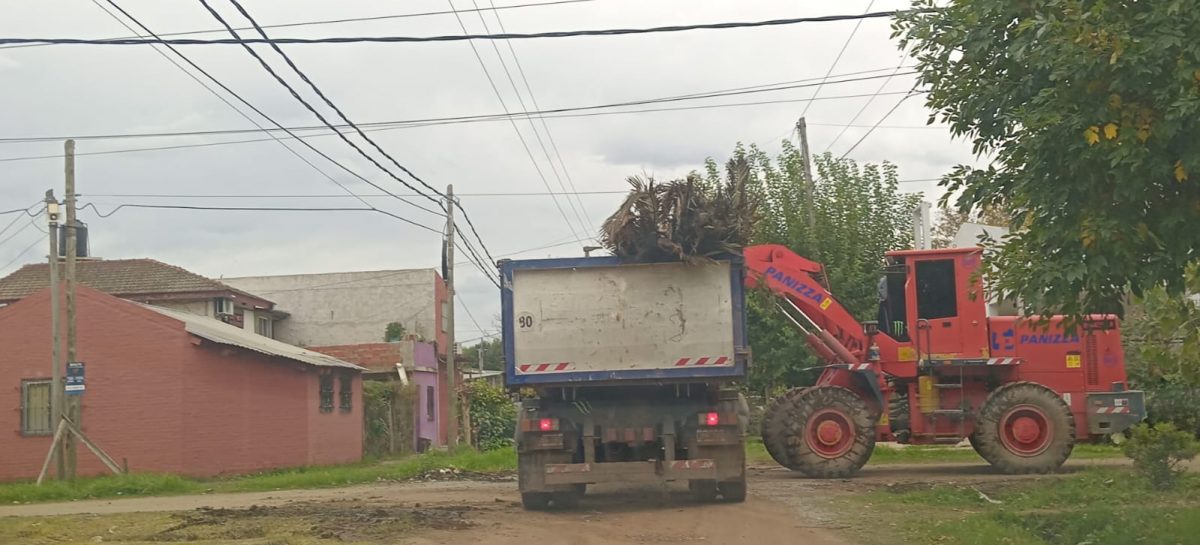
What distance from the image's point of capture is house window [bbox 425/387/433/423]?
4281 cm

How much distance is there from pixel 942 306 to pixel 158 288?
2862 cm

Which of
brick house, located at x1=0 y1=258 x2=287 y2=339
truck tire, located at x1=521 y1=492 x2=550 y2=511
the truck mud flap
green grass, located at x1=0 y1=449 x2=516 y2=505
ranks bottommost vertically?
green grass, located at x1=0 y1=449 x2=516 y2=505

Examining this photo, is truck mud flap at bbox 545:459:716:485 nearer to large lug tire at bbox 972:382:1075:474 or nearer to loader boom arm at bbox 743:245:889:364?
loader boom arm at bbox 743:245:889:364

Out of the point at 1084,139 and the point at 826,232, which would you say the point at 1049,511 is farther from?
the point at 826,232

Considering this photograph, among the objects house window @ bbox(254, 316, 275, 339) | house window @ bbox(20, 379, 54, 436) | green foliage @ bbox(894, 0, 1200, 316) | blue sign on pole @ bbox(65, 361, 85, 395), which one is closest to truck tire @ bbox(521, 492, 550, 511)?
green foliage @ bbox(894, 0, 1200, 316)

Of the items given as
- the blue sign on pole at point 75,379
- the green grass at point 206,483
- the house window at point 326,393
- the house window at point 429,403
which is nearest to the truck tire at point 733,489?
the green grass at point 206,483

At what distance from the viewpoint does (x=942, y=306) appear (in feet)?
60.4

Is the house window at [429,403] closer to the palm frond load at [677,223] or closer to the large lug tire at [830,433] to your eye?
the large lug tire at [830,433]

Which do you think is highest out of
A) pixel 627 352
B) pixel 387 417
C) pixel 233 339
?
pixel 233 339

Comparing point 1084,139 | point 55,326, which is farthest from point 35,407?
point 1084,139

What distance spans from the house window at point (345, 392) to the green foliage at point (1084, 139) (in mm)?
25856

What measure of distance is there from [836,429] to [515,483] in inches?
223

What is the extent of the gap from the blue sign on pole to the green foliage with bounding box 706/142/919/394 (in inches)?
589

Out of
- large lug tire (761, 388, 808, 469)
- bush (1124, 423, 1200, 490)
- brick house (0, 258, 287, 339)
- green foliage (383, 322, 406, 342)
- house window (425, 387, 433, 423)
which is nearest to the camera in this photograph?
bush (1124, 423, 1200, 490)
